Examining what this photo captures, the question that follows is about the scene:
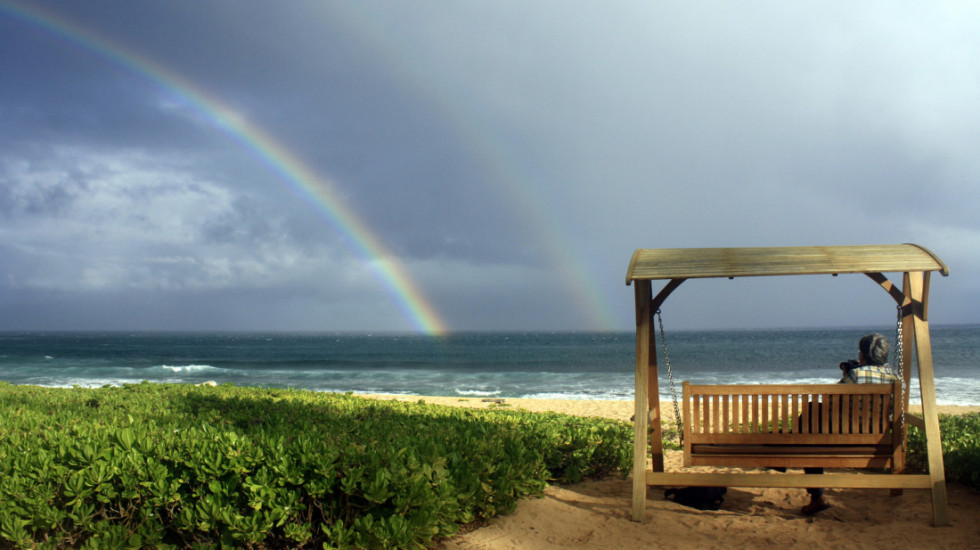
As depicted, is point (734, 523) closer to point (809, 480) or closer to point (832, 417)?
point (809, 480)

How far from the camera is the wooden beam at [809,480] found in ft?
16.6

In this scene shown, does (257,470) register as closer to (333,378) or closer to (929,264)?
(929,264)

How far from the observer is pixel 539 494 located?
560 centimetres

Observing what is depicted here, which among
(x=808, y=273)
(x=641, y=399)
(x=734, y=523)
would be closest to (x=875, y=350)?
(x=808, y=273)

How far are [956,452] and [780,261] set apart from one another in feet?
9.69

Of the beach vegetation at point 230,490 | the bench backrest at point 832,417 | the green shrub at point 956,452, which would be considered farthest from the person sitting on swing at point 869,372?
the beach vegetation at point 230,490

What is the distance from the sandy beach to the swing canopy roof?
2068 millimetres

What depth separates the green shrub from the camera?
5871 mm

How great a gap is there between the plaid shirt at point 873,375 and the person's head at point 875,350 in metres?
0.06

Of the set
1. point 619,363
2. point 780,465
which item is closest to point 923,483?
point 780,465

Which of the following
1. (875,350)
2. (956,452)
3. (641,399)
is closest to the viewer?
(641,399)

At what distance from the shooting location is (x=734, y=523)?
5.34 m

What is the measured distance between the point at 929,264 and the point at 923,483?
5.90 ft

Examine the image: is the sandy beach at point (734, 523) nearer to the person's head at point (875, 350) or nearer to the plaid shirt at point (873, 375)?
the plaid shirt at point (873, 375)
